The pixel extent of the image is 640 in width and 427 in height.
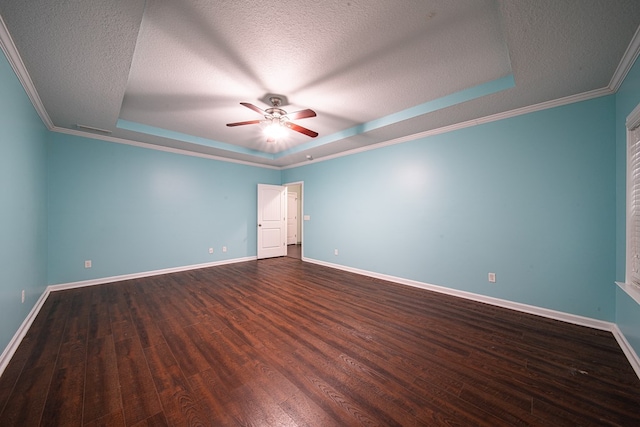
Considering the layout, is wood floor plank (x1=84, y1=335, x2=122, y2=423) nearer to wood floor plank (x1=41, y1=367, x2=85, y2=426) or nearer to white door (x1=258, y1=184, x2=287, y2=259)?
wood floor plank (x1=41, y1=367, x2=85, y2=426)

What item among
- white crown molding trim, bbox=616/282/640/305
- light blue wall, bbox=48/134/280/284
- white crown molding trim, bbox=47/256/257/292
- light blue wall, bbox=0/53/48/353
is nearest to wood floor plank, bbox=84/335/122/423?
light blue wall, bbox=0/53/48/353

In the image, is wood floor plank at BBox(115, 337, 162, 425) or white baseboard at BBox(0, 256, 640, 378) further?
white baseboard at BBox(0, 256, 640, 378)

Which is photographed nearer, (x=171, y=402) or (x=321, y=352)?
(x=171, y=402)

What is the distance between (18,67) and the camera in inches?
76.4

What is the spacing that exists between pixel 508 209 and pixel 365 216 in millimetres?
2205

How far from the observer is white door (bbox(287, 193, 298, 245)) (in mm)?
8359

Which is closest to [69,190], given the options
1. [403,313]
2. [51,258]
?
[51,258]

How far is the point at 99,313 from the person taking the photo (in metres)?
2.71

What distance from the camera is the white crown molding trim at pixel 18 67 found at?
1621mm

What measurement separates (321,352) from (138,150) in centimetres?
476

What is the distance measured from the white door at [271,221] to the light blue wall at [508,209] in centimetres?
270

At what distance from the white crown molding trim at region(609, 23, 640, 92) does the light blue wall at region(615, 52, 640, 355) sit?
45mm

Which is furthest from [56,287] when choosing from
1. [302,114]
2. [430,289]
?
[430,289]

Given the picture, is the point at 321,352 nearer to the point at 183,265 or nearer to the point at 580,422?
the point at 580,422
